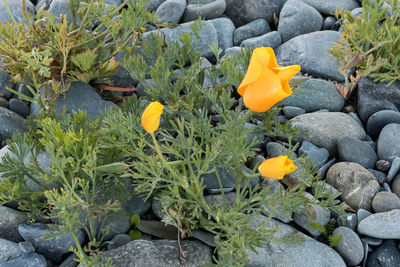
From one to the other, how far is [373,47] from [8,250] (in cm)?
290

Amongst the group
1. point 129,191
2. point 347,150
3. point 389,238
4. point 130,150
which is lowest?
point 389,238

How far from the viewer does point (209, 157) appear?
204 cm

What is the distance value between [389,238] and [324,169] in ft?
1.94

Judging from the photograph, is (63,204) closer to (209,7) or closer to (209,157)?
(209,157)

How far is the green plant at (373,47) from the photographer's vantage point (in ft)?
11.0

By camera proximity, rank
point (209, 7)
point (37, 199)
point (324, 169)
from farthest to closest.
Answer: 1. point (209, 7)
2. point (324, 169)
3. point (37, 199)

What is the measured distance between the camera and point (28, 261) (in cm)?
226

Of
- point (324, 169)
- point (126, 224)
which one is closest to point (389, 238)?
point (324, 169)

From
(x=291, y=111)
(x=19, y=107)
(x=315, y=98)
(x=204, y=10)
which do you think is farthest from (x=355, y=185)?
(x=19, y=107)

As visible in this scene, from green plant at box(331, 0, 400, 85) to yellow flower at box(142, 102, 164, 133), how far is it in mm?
2141

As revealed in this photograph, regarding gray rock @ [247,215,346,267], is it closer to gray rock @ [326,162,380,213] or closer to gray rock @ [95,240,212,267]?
gray rock @ [95,240,212,267]

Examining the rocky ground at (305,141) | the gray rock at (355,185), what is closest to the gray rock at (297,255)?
the rocky ground at (305,141)

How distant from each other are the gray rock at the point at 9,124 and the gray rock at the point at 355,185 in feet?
6.75

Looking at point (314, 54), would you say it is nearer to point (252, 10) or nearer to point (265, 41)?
point (265, 41)
